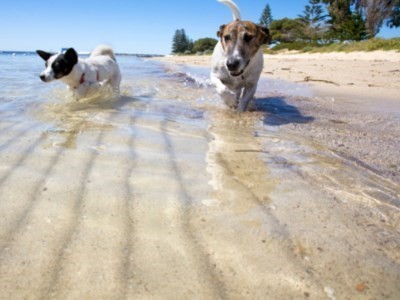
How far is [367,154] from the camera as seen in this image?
2631mm

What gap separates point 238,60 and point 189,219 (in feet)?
9.62

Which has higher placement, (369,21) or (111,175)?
(369,21)

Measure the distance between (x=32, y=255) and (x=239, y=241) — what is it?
756mm

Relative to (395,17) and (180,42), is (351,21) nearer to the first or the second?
(395,17)

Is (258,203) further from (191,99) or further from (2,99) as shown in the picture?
(2,99)

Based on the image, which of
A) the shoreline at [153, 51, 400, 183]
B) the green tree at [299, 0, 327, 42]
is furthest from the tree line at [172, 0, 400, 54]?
the shoreline at [153, 51, 400, 183]

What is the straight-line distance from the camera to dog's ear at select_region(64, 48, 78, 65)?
16.2 feet

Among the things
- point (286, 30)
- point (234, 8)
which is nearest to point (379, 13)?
point (286, 30)

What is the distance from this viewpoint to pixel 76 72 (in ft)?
16.8

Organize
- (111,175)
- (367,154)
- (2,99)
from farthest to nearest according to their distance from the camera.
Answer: (2,99) → (367,154) → (111,175)

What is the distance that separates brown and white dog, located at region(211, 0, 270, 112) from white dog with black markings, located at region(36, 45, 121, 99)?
1900mm

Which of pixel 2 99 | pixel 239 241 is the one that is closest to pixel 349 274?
pixel 239 241

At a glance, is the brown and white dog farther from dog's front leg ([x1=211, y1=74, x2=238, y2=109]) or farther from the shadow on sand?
the shadow on sand

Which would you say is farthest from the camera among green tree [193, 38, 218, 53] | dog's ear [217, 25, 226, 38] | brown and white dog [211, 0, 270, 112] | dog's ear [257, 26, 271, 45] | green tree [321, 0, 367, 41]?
green tree [193, 38, 218, 53]
